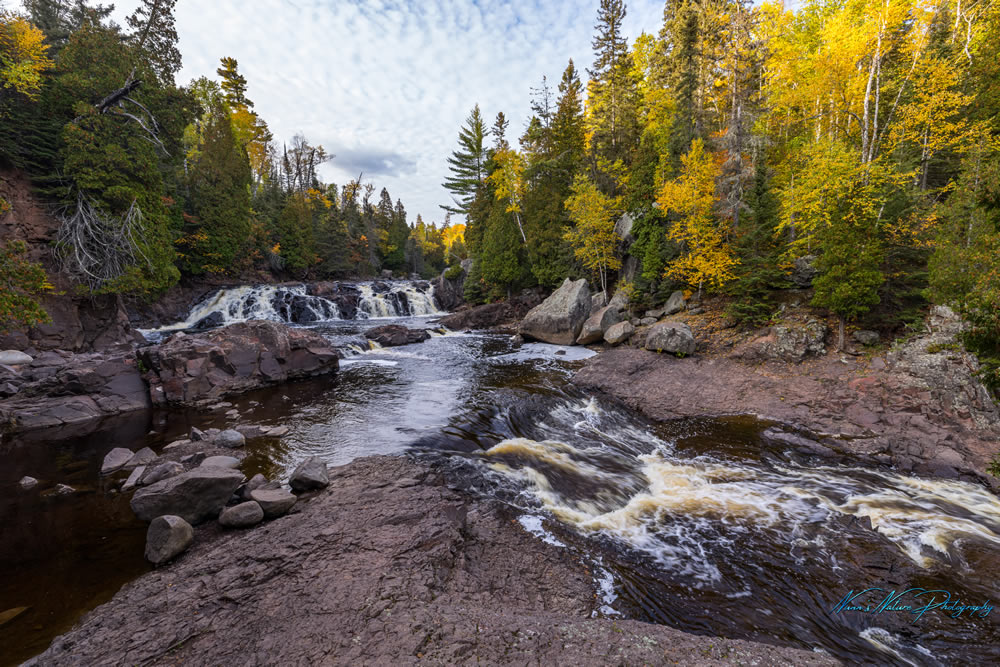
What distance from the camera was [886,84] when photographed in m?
15.7

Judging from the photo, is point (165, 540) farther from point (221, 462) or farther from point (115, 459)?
point (115, 459)

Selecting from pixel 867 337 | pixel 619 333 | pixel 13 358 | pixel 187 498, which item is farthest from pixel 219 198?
pixel 867 337

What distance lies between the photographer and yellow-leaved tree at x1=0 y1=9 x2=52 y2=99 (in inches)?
520

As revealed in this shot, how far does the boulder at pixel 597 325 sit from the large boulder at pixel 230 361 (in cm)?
1221

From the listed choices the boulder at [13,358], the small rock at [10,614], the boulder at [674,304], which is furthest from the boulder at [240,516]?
the boulder at [674,304]

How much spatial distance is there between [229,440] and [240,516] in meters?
3.62

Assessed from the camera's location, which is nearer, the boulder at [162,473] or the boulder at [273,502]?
the boulder at [273,502]

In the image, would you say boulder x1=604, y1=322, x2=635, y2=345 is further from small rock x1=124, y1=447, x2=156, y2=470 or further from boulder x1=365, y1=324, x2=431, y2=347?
small rock x1=124, y1=447, x2=156, y2=470

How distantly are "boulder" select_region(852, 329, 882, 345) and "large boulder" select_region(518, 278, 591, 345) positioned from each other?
11.0 metres

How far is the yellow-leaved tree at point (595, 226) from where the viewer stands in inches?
843

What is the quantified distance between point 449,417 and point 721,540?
6367 millimetres

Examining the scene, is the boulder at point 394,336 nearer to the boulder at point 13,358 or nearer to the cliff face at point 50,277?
the cliff face at point 50,277

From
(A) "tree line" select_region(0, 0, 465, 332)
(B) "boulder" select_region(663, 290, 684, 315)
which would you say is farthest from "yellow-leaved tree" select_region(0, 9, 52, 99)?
(B) "boulder" select_region(663, 290, 684, 315)

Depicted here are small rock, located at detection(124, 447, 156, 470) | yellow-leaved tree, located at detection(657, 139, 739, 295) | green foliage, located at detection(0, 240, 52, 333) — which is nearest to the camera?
small rock, located at detection(124, 447, 156, 470)
